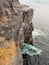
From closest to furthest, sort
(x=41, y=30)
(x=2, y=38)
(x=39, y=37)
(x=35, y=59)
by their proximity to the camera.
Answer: (x=2, y=38) < (x=35, y=59) < (x=39, y=37) < (x=41, y=30)

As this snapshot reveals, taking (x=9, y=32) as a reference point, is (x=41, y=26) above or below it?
below

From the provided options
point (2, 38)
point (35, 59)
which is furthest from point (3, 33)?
point (35, 59)

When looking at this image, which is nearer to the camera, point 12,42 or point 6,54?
point 6,54

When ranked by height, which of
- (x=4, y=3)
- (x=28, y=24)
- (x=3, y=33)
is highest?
(x=4, y=3)

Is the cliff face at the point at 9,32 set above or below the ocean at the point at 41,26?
above

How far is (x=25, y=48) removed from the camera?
276ft

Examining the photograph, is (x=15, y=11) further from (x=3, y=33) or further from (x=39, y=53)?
(x=39, y=53)

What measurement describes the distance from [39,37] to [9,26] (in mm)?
45995

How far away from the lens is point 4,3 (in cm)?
5819

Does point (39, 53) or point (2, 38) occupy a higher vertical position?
point (2, 38)

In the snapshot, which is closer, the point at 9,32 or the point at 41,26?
the point at 9,32

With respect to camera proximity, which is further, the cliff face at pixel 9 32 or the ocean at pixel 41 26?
the ocean at pixel 41 26

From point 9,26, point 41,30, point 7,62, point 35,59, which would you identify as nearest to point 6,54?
point 7,62

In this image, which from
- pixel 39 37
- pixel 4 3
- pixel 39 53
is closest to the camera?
pixel 4 3
